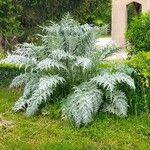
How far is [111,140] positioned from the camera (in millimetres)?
8094

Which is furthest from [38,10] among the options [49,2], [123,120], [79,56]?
[123,120]

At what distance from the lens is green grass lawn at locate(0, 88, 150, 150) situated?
7844 millimetres

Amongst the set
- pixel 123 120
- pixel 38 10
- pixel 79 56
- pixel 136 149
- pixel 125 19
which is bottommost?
pixel 136 149

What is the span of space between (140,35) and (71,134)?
5640mm

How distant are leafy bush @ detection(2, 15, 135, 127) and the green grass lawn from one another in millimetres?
193

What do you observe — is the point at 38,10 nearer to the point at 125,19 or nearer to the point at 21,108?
the point at 125,19

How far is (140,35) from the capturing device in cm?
1345

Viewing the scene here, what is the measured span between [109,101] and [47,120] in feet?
3.59

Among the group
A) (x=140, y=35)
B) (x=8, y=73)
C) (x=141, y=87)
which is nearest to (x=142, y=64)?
(x=141, y=87)

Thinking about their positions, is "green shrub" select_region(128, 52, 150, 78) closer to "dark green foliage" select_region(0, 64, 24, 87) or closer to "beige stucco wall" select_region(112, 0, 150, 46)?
"dark green foliage" select_region(0, 64, 24, 87)

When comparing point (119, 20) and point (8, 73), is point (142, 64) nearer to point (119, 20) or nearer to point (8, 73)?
point (8, 73)

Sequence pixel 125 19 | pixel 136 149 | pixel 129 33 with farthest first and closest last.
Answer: pixel 125 19
pixel 129 33
pixel 136 149

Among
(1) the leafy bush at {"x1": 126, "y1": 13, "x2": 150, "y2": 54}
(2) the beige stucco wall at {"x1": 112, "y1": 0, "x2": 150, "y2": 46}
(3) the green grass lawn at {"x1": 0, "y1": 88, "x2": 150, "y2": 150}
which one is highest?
(2) the beige stucco wall at {"x1": 112, "y1": 0, "x2": 150, "y2": 46}

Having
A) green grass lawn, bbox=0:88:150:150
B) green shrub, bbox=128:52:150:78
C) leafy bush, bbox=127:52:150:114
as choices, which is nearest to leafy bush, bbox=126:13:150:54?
green shrub, bbox=128:52:150:78
